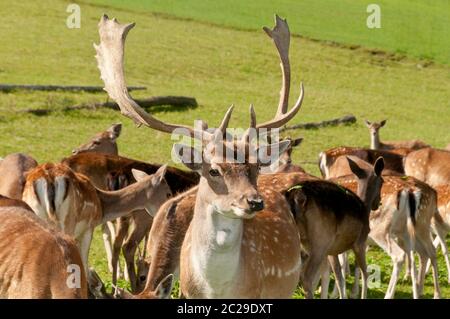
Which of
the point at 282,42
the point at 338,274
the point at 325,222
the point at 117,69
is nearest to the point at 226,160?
the point at 117,69

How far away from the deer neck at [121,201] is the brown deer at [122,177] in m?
0.42

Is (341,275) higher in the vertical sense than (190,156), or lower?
lower

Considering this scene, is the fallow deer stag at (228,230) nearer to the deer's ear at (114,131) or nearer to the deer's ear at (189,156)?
the deer's ear at (189,156)

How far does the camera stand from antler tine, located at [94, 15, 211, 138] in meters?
7.98

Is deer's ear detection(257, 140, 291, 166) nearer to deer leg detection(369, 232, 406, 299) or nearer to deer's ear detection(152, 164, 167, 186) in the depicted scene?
deer leg detection(369, 232, 406, 299)

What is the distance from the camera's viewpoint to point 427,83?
33.8 m

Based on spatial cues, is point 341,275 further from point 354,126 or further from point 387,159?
point 354,126

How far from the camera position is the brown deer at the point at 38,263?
6.72m

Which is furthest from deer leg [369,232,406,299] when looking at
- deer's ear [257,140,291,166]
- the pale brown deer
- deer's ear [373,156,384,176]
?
deer's ear [257,140,291,166]

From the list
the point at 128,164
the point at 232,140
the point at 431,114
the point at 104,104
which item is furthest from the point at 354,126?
the point at 232,140

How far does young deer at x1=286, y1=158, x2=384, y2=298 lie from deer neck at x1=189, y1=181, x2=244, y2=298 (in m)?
3.00

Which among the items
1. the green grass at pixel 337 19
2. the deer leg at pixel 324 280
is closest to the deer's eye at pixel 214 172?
the deer leg at pixel 324 280

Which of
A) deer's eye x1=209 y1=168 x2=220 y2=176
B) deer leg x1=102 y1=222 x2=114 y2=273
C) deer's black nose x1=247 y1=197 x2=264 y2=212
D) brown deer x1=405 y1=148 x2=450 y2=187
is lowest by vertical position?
deer leg x1=102 y1=222 x2=114 y2=273

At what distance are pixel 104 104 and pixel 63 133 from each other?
9.23ft
